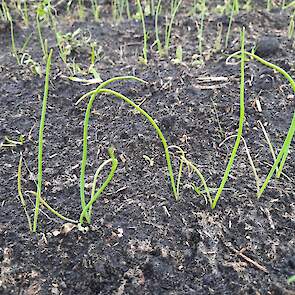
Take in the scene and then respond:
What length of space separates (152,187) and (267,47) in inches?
40.3

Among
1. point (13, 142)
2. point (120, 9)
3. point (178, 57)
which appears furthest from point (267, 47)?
point (13, 142)

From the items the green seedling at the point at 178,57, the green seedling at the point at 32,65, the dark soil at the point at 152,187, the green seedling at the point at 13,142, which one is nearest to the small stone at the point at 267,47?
the dark soil at the point at 152,187

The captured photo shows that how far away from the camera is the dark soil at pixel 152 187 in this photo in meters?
1.28

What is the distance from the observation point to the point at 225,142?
172 centimetres

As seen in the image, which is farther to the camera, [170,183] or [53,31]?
[53,31]

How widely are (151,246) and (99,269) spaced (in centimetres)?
16

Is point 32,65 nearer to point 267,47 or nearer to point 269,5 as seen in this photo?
point 267,47

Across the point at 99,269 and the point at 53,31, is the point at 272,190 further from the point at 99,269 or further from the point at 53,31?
the point at 53,31

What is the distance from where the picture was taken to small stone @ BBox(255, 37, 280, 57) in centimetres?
216

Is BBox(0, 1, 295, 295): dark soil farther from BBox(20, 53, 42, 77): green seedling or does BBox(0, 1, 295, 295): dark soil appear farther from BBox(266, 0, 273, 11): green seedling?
BBox(266, 0, 273, 11): green seedling

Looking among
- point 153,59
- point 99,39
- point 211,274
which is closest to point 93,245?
point 211,274

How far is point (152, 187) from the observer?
59.6 inches

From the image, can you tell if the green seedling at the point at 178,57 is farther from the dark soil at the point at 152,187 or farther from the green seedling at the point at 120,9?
the green seedling at the point at 120,9

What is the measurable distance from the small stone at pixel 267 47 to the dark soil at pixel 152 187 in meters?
0.02
